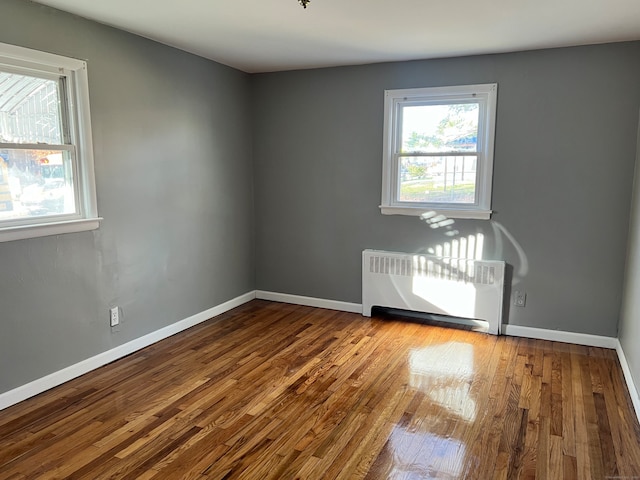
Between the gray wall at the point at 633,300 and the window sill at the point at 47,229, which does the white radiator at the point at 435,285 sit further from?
the window sill at the point at 47,229

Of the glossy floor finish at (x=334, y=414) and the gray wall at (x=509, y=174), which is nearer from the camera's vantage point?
the glossy floor finish at (x=334, y=414)

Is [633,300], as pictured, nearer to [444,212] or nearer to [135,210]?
[444,212]

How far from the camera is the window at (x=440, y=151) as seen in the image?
399 cm

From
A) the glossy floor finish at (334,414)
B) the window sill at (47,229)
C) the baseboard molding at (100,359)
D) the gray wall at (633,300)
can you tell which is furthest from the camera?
the gray wall at (633,300)

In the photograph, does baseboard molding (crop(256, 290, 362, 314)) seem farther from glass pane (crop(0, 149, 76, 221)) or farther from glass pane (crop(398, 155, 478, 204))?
glass pane (crop(0, 149, 76, 221))

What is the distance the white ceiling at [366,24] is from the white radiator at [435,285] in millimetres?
1782

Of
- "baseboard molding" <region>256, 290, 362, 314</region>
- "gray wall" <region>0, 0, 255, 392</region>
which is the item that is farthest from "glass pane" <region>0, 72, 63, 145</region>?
"baseboard molding" <region>256, 290, 362, 314</region>

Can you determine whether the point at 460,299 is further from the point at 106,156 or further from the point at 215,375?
the point at 106,156

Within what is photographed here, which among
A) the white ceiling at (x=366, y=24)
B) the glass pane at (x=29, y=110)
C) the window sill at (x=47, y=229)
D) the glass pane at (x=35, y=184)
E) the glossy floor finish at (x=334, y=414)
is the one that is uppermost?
the white ceiling at (x=366, y=24)

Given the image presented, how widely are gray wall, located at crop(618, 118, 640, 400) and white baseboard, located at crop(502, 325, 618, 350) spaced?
14 cm

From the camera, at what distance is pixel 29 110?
287 centimetres

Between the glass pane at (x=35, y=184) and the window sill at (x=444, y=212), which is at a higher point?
the glass pane at (x=35, y=184)

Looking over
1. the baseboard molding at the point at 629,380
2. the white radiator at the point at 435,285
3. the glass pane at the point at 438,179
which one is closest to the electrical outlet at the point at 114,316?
the white radiator at the point at 435,285

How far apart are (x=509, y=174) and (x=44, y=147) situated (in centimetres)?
346
